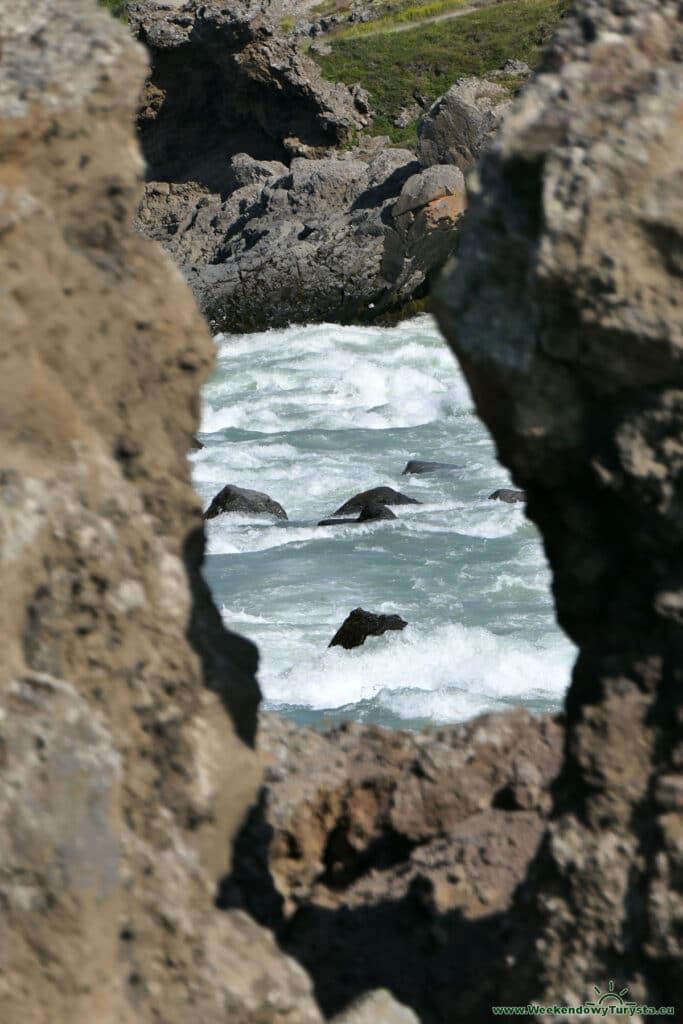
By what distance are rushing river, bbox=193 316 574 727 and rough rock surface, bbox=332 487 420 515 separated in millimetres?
261

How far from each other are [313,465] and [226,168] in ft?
77.0

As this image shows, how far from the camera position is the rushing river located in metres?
12.3

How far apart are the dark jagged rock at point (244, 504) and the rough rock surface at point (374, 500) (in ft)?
2.72

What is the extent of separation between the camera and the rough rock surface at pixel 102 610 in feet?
12.0

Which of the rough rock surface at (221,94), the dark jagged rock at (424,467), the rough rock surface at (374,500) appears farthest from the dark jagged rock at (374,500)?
the rough rock surface at (221,94)

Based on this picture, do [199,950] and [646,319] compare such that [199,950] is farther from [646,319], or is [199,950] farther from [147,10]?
[147,10]

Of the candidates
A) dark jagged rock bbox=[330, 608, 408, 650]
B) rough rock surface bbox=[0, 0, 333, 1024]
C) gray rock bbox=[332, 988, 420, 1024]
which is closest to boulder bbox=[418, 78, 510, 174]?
dark jagged rock bbox=[330, 608, 408, 650]

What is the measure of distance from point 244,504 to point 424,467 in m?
3.64

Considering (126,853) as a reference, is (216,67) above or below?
below

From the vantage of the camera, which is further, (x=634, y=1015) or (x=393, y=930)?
(x=393, y=930)

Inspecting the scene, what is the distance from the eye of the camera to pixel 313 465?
902 inches

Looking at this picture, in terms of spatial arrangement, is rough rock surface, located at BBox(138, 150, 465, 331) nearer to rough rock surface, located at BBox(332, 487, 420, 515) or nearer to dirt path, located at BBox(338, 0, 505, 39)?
rough rock surface, located at BBox(332, 487, 420, 515)

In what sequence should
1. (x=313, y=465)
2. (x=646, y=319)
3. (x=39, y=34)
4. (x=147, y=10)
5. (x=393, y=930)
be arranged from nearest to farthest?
1. (x=646, y=319)
2. (x=39, y=34)
3. (x=393, y=930)
4. (x=313, y=465)
5. (x=147, y=10)

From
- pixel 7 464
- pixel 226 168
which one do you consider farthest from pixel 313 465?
pixel 226 168
